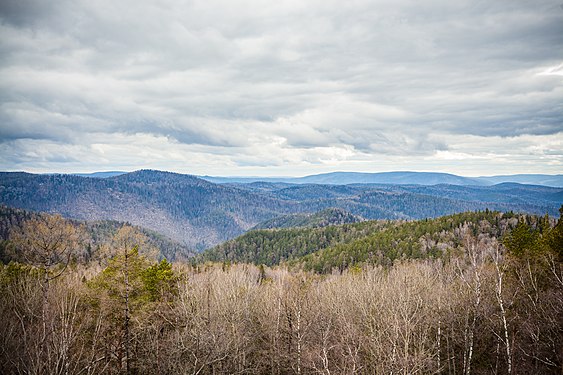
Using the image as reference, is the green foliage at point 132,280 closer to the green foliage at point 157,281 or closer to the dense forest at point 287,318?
A: the green foliage at point 157,281

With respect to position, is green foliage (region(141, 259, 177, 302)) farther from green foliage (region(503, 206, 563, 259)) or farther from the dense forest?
green foliage (region(503, 206, 563, 259))

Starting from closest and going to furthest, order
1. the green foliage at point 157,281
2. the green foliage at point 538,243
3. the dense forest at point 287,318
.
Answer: the dense forest at point 287,318, the green foliage at point 538,243, the green foliage at point 157,281

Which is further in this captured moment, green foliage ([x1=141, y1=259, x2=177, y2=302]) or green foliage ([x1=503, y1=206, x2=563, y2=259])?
green foliage ([x1=141, y1=259, x2=177, y2=302])

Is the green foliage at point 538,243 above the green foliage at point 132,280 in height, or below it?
above

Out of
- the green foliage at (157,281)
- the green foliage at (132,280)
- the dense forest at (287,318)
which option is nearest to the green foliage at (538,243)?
the dense forest at (287,318)

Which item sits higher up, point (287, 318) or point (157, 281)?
point (157, 281)

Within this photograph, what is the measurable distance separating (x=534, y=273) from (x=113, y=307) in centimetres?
3716

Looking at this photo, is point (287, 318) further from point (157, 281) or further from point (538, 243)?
point (538, 243)

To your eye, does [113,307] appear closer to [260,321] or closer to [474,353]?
[260,321]

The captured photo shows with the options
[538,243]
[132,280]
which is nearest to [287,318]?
[132,280]

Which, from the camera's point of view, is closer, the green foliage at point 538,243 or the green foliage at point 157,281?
the green foliage at point 538,243

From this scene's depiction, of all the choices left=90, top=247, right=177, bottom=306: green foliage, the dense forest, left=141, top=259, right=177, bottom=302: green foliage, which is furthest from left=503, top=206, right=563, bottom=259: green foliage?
left=141, top=259, right=177, bottom=302: green foliage

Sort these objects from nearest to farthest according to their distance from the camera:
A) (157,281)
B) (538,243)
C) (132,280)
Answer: (132,280) < (538,243) < (157,281)

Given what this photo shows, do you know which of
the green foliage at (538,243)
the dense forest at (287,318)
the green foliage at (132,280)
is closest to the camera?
the dense forest at (287,318)
